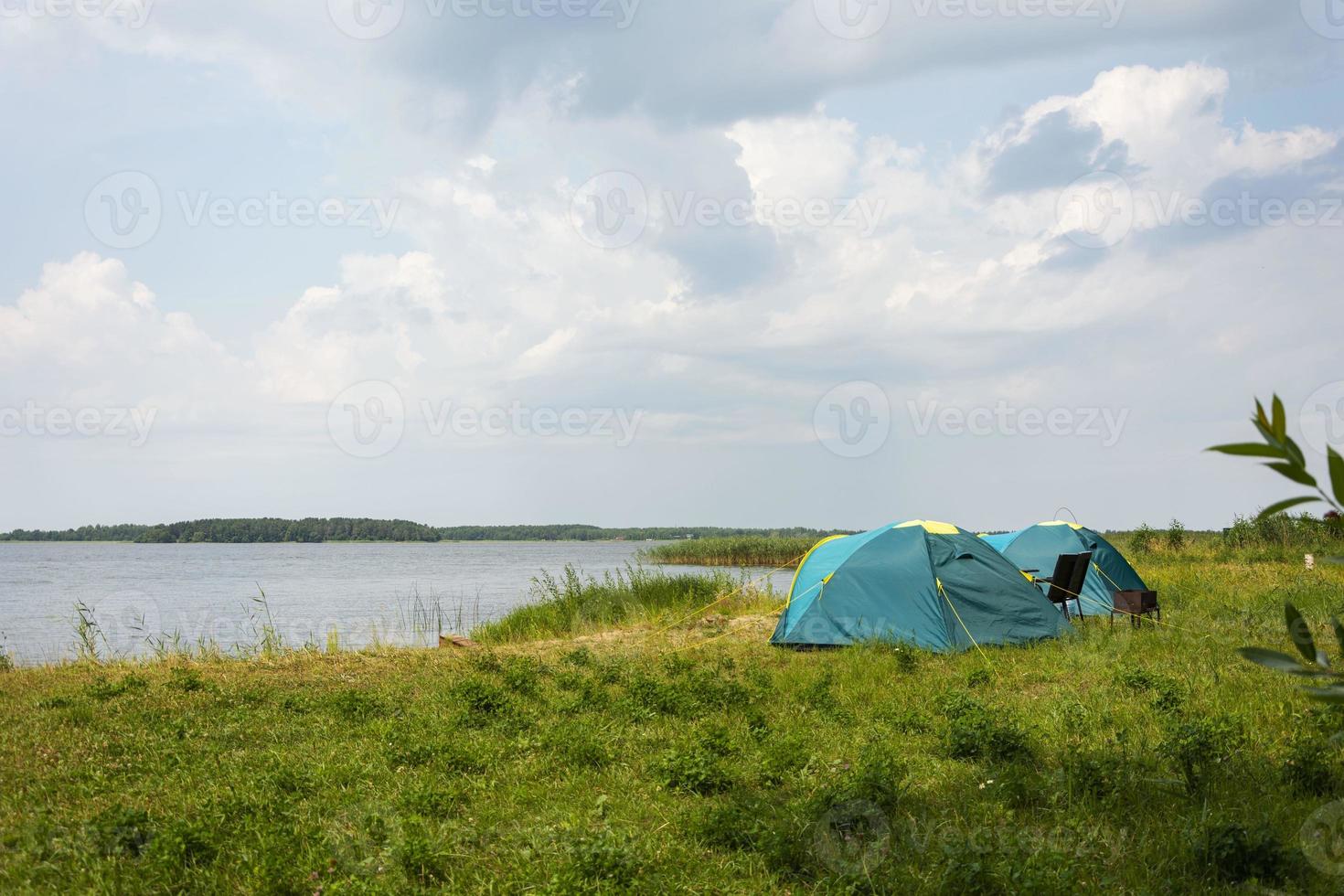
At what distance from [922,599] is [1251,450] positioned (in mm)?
10225

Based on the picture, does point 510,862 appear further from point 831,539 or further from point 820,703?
point 831,539

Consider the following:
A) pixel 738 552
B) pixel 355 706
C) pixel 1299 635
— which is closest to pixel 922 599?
pixel 355 706

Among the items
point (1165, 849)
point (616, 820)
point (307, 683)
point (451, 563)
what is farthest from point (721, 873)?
point (451, 563)

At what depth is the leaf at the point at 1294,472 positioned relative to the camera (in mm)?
1623

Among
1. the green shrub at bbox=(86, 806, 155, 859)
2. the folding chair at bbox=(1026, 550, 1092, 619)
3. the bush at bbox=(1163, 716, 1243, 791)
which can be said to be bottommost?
the green shrub at bbox=(86, 806, 155, 859)

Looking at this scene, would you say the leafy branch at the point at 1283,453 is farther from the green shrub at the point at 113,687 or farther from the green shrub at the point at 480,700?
the green shrub at the point at 113,687

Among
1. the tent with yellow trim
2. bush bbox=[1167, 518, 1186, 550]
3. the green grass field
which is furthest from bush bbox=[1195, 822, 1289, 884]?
bush bbox=[1167, 518, 1186, 550]

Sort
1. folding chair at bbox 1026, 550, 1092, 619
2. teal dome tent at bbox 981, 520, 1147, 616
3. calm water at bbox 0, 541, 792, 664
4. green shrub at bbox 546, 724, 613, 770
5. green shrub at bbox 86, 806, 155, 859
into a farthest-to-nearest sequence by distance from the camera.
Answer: calm water at bbox 0, 541, 792, 664, teal dome tent at bbox 981, 520, 1147, 616, folding chair at bbox 1026, 550, 1092, 619, green shrub at bbox 546, 724, 613, 770, green shrub at bbox 86, 806, 155, 859

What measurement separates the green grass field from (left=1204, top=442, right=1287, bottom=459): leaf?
10.0ft

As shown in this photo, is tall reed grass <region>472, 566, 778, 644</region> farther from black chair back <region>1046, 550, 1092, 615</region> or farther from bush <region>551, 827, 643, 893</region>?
bush <region>551, 827, 643, 893</region>

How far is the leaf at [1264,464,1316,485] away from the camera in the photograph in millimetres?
1623

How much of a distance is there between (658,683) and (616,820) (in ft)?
11.5

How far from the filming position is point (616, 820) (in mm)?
5148

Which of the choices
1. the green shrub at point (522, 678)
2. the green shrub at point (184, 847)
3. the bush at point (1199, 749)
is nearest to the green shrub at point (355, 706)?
the green shrub at point (522, 678)
